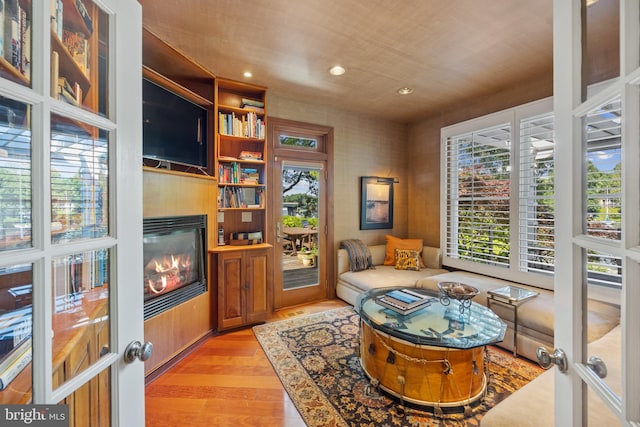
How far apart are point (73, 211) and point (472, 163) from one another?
3989mm

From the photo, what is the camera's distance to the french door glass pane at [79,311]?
1.98 ft

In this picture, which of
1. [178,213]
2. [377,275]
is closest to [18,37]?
[178,213]

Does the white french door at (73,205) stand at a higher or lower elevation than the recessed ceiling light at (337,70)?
lower

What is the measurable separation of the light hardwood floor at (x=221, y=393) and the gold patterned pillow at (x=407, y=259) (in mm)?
2289

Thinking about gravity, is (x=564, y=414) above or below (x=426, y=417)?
above

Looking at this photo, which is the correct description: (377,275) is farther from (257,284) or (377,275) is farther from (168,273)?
(168,273)

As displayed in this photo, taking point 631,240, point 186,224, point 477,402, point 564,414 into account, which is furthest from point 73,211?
point 477,402

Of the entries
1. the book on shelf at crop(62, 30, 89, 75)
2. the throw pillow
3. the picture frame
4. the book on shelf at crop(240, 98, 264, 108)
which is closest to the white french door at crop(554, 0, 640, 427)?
the book on shelf at crop(62, 30, 89, 75)

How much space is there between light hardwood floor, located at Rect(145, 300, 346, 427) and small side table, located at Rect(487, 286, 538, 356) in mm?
2065

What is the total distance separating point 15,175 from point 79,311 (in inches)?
15.6

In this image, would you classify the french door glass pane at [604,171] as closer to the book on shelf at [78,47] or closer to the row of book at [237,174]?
the book on shelf at [78,47]

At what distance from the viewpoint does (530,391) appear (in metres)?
1.30

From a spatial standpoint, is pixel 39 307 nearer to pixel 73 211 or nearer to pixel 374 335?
pixel 73 211

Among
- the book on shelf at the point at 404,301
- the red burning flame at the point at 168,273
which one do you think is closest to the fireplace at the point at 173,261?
the red burning flame at the point at 168,273
